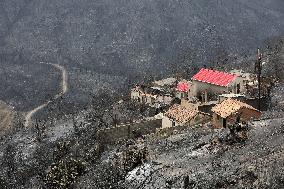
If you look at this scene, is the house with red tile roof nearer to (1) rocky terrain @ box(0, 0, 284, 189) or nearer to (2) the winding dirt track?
(1) rocky terrain @ box(0, 0, 284, 189)

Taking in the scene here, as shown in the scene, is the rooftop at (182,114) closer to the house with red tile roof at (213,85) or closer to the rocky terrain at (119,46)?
the house with red tile roof at (213,85)

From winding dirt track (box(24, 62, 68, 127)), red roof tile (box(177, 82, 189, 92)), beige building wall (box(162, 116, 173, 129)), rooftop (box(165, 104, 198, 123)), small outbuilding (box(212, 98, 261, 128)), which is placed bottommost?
winding dirt track (box(24, 62, 68, 127))

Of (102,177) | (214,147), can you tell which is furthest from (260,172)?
(102,177)

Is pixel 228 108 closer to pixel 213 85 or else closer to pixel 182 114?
pixel 182 114

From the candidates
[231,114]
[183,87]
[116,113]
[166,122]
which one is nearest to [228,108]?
[231,114]

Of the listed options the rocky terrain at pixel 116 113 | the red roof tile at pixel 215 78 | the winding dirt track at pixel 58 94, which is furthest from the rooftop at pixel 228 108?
the winding dirt track at pixel 58 94

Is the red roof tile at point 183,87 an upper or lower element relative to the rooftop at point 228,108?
lower

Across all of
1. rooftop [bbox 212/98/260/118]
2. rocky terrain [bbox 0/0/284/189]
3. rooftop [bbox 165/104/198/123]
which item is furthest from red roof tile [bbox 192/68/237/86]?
rooftop [bbox 212/98/260/118]
